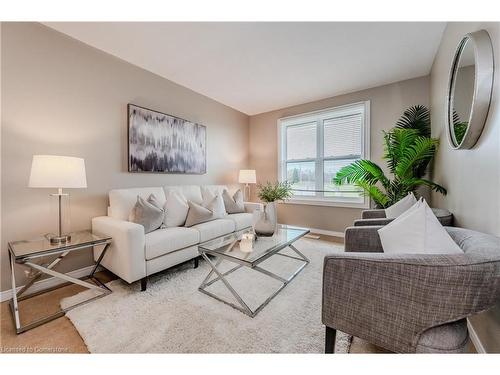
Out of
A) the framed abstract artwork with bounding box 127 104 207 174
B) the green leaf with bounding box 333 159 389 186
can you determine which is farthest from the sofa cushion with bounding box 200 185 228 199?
the green leaf with bounding box 333 159 389 186

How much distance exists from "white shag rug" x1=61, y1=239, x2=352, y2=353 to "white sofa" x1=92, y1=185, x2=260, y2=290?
21 cm

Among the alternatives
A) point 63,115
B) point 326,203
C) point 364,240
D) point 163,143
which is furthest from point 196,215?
point 326,203

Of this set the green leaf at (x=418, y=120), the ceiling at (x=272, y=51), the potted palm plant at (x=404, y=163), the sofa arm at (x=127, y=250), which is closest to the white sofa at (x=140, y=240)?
the sofa arm at (x=127, y=250)

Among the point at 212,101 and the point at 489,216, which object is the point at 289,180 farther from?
the point at 489,216

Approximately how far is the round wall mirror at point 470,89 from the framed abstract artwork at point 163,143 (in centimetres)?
305

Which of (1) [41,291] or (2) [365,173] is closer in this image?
(1) [41,291]

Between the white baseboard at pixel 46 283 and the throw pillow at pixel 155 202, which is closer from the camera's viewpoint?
the white baseboard at pixel 46 283

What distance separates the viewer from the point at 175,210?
8.27 ft

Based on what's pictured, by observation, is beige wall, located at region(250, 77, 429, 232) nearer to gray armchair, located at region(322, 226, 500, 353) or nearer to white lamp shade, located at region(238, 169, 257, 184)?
white lamp shade, located at region(238, 169, 257, 184)

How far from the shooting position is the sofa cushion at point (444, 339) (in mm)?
814

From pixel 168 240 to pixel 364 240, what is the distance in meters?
1.74

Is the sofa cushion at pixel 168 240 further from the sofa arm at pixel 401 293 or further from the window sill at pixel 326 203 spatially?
the window sill at pixel 326 203

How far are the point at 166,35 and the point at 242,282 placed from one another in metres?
2.54

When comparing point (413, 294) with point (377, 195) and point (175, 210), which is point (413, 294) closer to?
point (377, 195)
